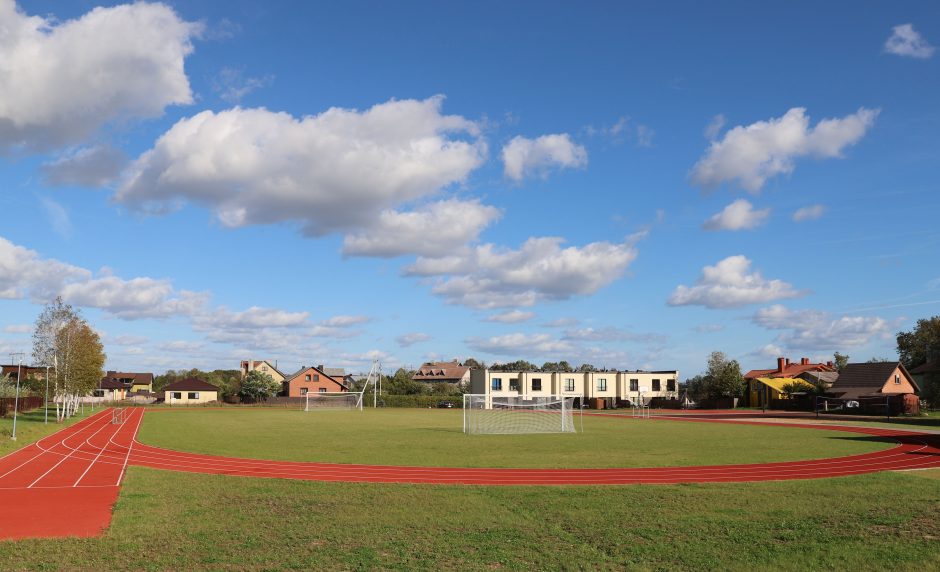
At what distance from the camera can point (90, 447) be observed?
113 feet

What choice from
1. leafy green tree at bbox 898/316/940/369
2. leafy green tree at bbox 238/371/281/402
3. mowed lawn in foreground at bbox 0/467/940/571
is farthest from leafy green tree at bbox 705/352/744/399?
mowed lawn in foreground at bbox 0/467/940/571

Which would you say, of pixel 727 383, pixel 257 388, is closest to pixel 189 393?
pixel 257 388

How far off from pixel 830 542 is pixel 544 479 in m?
10.1

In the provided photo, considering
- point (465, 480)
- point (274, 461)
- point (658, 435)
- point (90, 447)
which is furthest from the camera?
point (658, 435)

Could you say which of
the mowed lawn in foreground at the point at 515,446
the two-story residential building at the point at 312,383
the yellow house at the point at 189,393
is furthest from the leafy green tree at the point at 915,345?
the yellow house at the point at 189,393

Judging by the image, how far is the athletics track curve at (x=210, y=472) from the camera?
1662 cm

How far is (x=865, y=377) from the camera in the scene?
84.6m

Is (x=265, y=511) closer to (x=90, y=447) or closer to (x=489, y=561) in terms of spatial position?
(x=489, y=561)

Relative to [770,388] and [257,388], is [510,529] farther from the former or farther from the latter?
[257,388]

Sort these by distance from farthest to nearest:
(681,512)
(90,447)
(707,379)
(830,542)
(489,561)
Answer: (707,379), (90,447), (681,512), (830,542), (489,561)

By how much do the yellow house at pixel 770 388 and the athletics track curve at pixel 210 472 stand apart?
69.4 metres

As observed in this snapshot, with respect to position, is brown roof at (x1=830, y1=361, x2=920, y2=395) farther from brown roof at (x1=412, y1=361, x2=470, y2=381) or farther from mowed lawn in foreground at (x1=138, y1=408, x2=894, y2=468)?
brown roof at (x1=412, y1=361, x2=470, y2=381)


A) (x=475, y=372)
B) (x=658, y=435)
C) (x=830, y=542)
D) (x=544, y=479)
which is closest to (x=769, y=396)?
(x=475, y=372)

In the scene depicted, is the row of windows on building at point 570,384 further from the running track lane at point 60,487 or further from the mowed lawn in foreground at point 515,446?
the running track lane at point 60,487
